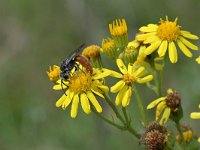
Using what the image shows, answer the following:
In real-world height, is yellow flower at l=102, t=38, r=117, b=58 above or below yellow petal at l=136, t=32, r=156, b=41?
below

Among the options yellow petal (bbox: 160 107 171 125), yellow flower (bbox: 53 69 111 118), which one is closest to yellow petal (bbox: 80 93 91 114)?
yellow flower (bbox: 53 69 111 118)

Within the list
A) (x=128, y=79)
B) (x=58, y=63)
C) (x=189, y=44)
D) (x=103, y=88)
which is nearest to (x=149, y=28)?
(x=189, y=44)

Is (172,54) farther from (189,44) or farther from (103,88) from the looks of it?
(103,88)

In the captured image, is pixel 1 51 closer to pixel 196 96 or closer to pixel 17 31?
pixel 17 31

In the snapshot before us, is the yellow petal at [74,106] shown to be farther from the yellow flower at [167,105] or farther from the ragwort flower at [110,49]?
the yellow flower at [167,105]

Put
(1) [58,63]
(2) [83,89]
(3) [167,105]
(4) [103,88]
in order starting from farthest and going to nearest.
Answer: (1) [58,63] → (3) [167,105] → (2) [83,89] → (4) [103,88]

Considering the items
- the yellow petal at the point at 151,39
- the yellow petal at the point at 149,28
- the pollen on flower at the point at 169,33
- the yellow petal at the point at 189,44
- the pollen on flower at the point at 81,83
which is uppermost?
the yellow petal at the point at 149,28

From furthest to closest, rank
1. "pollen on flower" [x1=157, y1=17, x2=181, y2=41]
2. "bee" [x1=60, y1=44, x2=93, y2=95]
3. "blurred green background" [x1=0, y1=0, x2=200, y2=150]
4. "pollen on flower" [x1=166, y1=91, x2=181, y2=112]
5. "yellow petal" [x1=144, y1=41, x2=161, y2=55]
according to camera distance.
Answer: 1. "blurred green background" [x1=0, y1=0, x2=200, y2=150]
2. "pollen on flower" [x1=157, y1=17, x2=181, y2=41]
3. "yellow petal" [x1=144, y1=41, x2=161, y2=55]
4. "pollen on flower" [x1=166, y1=91, x2=181, y2=112]
5. "bee" [x1=60, y1=44, x2=93, y2=95]

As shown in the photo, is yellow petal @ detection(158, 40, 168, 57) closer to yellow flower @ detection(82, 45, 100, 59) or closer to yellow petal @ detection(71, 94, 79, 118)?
yellow flower @ detection(82, 45, 100, 59)

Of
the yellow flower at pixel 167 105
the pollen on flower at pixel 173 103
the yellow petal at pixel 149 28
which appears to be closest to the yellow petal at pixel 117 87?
the yellow flower at pixel 167 105
